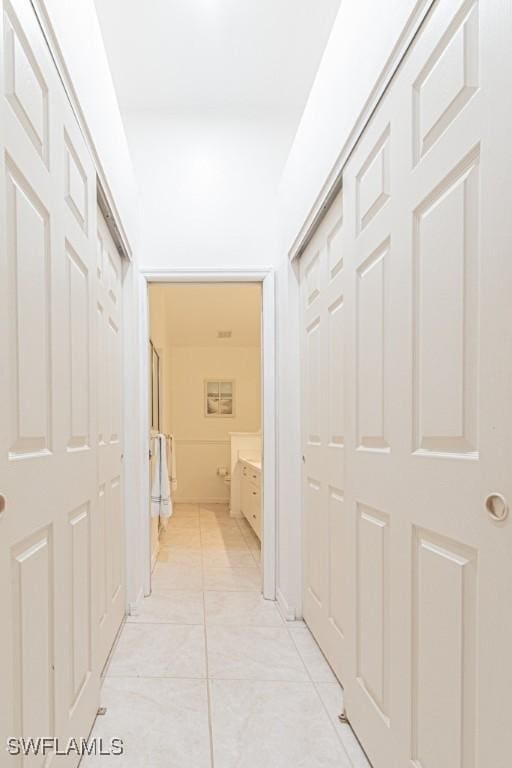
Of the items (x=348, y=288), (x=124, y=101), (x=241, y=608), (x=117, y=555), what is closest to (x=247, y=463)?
(x=241, y=608)

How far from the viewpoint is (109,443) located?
2.69 metres

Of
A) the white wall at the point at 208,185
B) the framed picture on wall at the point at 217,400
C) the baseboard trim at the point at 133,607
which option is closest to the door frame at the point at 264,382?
the white wall at the point at 208,185

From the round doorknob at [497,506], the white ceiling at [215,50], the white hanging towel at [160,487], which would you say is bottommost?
the white hanging towel at [160,487]

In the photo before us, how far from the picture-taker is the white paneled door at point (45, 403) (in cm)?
118

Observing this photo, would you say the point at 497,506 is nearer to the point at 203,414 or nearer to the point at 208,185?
the point at 208,185

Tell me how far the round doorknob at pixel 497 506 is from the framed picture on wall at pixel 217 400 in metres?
7.21

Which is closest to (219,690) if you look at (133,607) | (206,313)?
(133,607)

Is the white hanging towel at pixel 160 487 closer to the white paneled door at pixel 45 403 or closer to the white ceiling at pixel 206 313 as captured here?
the white ceiling at pixel 206 313

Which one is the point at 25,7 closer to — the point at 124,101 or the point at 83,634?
the point at 83,634

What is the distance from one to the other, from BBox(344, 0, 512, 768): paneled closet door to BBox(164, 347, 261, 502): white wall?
247 inches

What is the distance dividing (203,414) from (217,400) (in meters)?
0.28

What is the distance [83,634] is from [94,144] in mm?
1671

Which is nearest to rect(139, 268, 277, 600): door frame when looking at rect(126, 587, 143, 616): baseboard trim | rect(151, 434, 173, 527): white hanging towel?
rect(126, 587, 143, 616): baseboard trim

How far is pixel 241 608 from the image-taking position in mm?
3275
